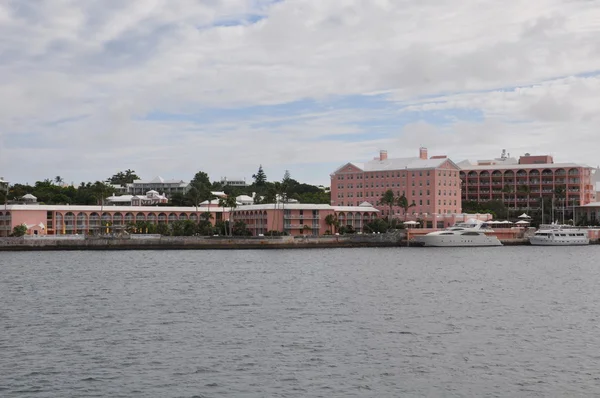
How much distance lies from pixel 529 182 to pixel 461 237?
54.9m

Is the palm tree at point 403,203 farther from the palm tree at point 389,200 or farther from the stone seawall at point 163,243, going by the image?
the stone seawall at point 163,243

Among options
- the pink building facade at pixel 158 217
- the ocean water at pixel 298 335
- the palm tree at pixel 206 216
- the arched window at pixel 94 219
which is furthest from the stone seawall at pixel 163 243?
the ocean water at pixel 298 335

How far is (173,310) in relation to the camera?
4731 cm

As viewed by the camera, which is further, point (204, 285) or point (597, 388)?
point (204, 285)

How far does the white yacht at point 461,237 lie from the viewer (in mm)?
131125

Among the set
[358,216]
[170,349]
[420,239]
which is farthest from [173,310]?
[358,216]

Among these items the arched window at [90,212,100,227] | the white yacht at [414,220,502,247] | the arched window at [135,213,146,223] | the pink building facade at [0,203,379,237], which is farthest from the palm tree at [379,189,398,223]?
the arched window at [90,212,100,227]

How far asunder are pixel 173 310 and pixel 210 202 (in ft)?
367

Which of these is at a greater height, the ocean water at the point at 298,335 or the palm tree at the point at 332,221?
the palm tree at the point at 332,221

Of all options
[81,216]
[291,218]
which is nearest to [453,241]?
[291,218]

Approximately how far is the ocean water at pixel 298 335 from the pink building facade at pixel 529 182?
109 metres

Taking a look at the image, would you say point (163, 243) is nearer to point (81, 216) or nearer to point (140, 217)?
point (81, 216)

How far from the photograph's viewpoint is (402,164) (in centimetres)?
15712

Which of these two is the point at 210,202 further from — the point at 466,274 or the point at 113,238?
the point at 466,274
